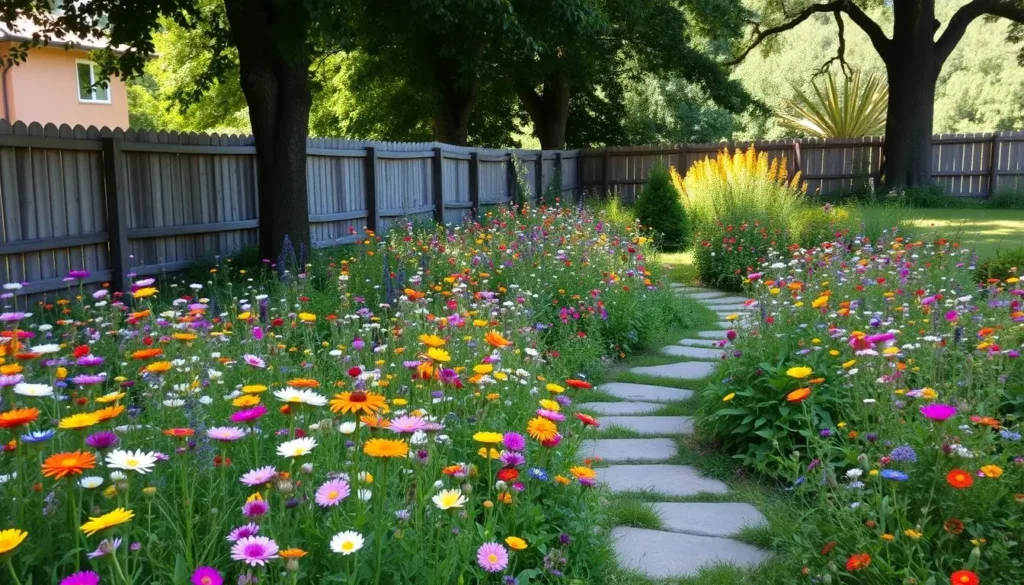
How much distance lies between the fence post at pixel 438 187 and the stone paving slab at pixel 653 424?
7918 mm

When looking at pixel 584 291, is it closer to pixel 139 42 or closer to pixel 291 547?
pixel 291 547

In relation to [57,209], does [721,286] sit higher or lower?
lower

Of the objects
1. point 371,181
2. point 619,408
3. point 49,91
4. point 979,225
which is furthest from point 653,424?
point 49,91

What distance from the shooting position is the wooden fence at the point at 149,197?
238 inches

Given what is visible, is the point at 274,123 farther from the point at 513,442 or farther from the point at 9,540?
the point at 9,540

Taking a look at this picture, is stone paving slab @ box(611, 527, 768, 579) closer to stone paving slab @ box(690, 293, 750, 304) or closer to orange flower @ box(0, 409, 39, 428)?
orange flower @ box(0, 409, 39, 428)

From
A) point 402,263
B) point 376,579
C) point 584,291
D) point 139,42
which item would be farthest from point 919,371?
point 139,42

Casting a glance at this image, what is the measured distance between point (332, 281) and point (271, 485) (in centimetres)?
444

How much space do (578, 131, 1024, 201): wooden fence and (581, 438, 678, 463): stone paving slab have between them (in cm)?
1517

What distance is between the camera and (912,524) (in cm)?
225

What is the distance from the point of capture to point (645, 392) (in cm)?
489

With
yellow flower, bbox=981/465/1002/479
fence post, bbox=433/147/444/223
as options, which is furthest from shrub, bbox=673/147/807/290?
yellow flower, bbox=981/465/1002/479

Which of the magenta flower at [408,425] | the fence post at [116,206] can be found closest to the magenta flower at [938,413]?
the magenta flower at [408,425]

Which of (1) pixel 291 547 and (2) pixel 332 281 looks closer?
(1) pixel 291 547
